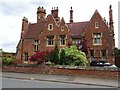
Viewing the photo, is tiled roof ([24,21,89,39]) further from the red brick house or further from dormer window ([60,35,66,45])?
dormer window ([60,35,66,45])

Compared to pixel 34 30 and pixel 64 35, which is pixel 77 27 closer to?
pixel 64 35

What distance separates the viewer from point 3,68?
1318 inches

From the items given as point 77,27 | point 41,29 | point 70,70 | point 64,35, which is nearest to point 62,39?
point 64,35

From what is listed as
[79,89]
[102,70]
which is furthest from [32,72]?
[79,89]

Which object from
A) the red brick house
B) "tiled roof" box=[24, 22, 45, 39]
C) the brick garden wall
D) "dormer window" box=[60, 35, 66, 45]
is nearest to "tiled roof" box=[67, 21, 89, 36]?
the red brick house

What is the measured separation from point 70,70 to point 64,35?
702 inches

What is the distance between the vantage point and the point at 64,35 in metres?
44.7

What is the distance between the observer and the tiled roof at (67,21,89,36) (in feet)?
145

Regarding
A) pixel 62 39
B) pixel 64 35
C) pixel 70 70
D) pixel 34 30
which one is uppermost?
pixel 34 30

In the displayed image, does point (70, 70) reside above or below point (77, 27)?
below

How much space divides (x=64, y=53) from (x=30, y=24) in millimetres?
19124

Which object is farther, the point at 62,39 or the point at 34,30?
the point at 34,30

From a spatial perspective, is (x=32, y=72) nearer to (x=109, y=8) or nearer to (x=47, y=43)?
(x=47, y=43)

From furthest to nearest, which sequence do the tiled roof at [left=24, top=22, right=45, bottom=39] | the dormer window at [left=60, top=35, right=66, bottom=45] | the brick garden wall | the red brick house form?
the tiled roof at [left=24, top=22, right=45, bottom=39], the dormer window at [left=60, top=35, right=66, bottom=45], the red brick house, the brick garden wall
